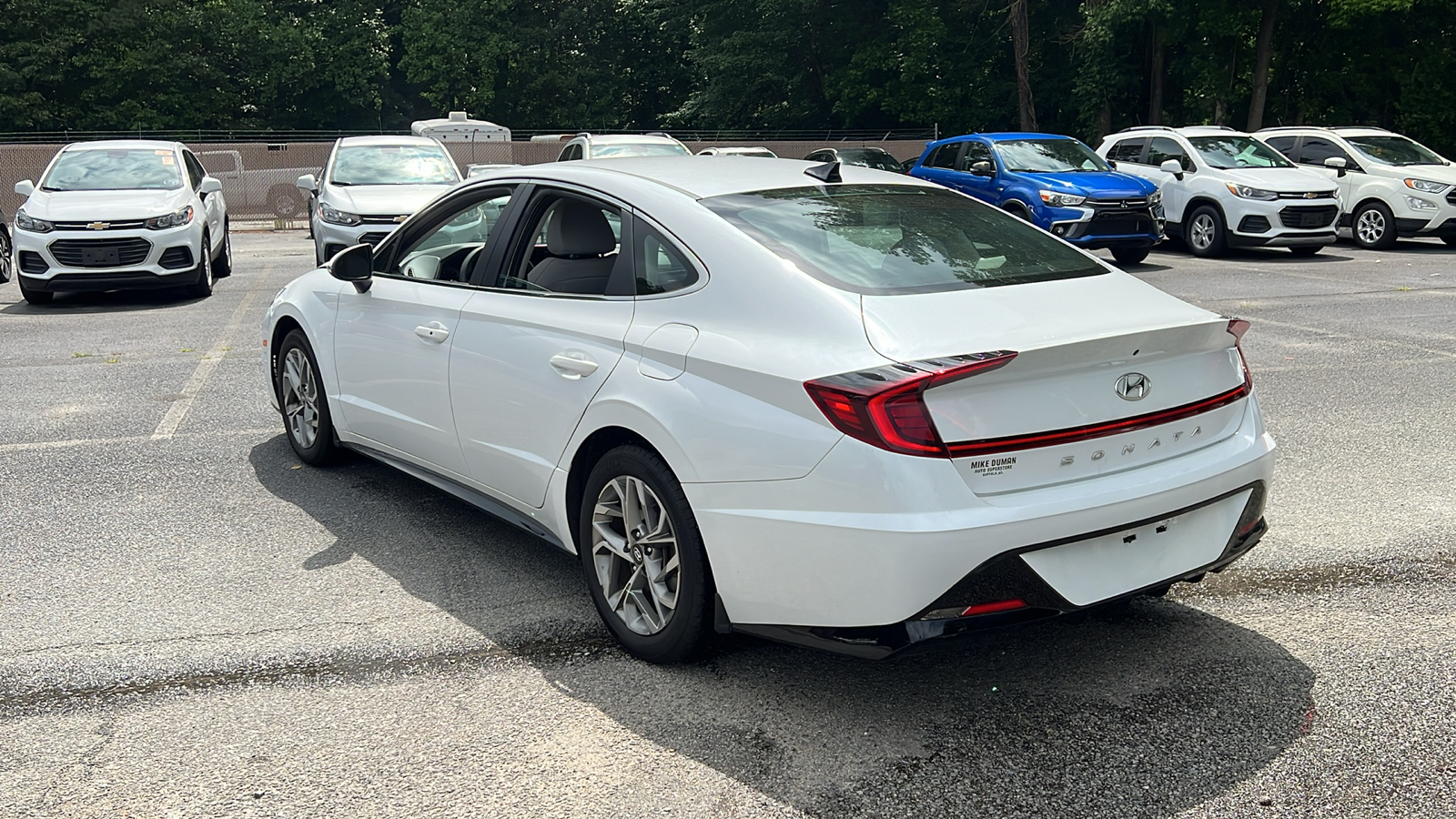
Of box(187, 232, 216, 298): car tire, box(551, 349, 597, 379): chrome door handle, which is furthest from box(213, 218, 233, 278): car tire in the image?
box(551, 349, 597, 379): chrome door handle

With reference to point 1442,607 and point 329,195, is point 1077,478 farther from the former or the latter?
point 329,195

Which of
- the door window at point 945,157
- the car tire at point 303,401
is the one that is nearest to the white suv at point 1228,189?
the door window at point 945,157

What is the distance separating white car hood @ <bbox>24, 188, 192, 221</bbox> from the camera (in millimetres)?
12867

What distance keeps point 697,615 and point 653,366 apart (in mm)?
742

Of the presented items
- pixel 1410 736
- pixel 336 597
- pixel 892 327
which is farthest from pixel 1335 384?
pixel 336 597

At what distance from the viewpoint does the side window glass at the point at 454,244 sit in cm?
506

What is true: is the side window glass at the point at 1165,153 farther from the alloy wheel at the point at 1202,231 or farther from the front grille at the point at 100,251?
the front grille at the point at 100,251

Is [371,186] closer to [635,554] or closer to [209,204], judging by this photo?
[209,204]

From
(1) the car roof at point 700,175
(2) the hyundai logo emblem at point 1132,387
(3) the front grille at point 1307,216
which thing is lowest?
Answer: (3) the front grille at point 1307,216

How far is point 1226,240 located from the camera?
17.3 m

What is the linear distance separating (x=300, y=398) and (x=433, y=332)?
1779 millimetres

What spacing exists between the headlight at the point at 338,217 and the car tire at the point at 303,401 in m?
7.71

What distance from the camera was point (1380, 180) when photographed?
61.3 feet

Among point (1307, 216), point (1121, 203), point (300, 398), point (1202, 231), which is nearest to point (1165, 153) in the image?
point (1202, 231)
